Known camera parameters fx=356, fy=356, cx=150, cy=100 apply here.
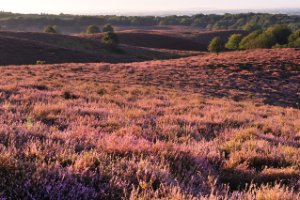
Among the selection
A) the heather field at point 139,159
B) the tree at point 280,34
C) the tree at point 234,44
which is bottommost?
the tree at point 234,44

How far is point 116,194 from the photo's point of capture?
12.1 ft

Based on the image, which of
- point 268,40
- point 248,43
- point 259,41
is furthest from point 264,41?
point 248,43

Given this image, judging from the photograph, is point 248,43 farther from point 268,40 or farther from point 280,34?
point 280,34

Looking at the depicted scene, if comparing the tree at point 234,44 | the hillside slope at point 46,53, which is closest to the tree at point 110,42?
the hillside slope at point 46,53

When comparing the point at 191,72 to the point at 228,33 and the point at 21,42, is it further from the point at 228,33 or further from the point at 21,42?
the point at 228,33

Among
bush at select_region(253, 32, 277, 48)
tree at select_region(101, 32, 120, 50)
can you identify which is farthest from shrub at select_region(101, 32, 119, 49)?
bush at select_region(253, 32, 277, 48)

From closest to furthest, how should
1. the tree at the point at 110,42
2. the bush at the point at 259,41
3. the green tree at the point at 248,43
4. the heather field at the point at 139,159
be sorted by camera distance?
the heather field at the point at 139,159 → the tree at the point at 110,42 → the bush at the point at 259,41 → the green tree at the point at 248,43

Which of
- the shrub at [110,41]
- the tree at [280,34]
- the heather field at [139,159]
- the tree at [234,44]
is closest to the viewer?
the heather field at [139,159]

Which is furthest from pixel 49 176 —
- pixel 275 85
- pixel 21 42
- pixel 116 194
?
pixel 21 42

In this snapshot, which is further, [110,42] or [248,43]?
[248,43]

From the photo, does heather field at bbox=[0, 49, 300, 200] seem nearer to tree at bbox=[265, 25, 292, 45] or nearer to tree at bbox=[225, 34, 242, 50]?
tree at bbox=[225, 34, 242, 50]

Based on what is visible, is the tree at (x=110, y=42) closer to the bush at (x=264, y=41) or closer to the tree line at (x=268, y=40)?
the tree line at (x=268, y=40)

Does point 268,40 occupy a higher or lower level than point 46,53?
higher

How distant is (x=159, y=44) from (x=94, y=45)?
84.3 feet
